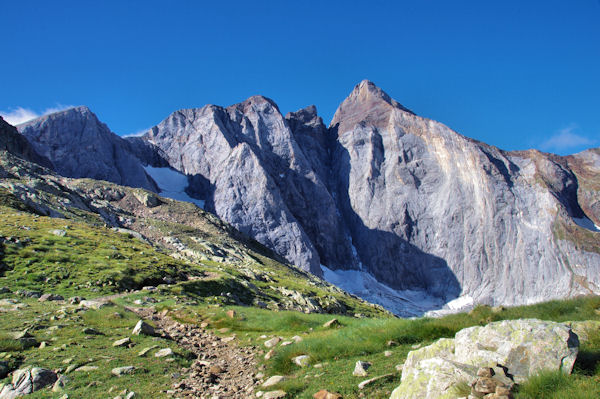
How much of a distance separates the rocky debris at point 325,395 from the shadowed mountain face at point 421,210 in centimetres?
13179

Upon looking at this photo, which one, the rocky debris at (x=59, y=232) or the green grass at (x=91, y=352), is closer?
the green grass at (x=91, y=352)

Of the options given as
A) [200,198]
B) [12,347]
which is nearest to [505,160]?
[200,198]

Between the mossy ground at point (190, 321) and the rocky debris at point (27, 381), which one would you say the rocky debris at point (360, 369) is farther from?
the rocky debris at point (27, 381)

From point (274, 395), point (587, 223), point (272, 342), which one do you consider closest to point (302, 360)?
point (274, 395)

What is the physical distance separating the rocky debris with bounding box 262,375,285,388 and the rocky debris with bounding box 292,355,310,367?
973 millimetres

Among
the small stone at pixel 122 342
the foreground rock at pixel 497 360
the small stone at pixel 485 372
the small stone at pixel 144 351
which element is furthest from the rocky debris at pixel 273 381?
the small stone at pixel 122 342

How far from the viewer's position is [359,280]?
15688cm

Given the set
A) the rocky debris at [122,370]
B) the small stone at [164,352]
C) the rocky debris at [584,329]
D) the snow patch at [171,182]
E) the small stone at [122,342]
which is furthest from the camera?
the snow patch at [171,182]

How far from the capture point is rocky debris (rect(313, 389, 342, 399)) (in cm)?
843

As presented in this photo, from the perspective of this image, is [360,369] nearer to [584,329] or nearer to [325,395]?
[325,395]

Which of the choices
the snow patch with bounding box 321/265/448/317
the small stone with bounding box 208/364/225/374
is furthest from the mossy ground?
the snow patch with bounding box 321/265/448/317

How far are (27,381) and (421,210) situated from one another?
179688mm

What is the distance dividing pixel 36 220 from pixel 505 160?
186 m

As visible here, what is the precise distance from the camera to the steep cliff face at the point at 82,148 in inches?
6161
